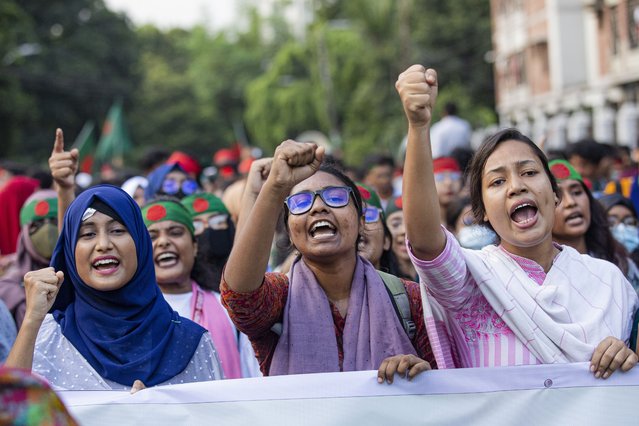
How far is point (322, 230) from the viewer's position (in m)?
3.94

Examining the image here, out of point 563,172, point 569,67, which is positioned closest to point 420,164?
point 563,172

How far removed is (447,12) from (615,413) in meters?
47.5

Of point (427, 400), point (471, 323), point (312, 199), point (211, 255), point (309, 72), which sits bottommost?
point (427, 400)

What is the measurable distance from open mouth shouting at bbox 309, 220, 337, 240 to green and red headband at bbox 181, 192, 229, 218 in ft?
8.00

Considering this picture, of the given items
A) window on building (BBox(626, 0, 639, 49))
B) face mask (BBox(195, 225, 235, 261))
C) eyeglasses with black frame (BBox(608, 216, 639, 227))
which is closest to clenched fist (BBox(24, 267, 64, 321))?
face mask (BBox(195, 225, 235, 261))

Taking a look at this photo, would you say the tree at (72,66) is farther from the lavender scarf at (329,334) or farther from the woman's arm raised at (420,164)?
the woman's arm raised at (420,164)

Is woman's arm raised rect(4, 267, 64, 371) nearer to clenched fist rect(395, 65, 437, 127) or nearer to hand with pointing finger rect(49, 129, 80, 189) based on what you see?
clenched fist rect(395, 65, 437, 127)

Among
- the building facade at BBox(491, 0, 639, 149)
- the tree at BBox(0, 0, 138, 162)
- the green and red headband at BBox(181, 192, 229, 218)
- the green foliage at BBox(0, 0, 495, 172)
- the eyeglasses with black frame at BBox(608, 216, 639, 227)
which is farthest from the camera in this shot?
the tree at BBox(0, 0, 138, 162)

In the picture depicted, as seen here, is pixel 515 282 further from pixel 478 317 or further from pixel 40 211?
pixel 40 211

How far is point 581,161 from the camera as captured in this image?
937cm

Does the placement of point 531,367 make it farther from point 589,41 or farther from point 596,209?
point 589,41

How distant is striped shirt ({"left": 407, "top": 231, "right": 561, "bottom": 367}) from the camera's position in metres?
3.52

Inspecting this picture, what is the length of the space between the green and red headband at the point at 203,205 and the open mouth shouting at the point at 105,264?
2086 mm

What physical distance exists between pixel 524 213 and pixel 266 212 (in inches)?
36.2
